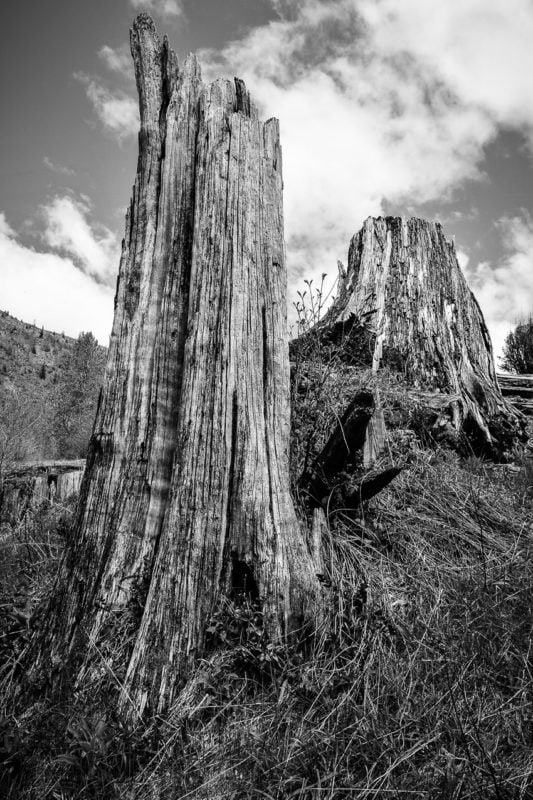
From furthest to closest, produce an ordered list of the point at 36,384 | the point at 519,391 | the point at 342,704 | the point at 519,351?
the point at 36,384, the point at 519,351, the point at 519,391, the point at 342,704

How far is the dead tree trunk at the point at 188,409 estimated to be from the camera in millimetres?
1914

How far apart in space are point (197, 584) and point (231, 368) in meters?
1.01

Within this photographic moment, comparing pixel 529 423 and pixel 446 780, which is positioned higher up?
pixel 529 423

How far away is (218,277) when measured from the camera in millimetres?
2314

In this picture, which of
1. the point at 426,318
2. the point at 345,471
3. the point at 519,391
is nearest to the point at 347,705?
the point at 345,471

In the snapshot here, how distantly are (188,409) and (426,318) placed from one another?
15.1ft

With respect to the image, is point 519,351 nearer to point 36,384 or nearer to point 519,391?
point 519,391

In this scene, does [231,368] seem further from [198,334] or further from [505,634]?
[505,634]

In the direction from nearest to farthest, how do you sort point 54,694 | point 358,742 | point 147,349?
point 358,742
point 54,694
point 147,349

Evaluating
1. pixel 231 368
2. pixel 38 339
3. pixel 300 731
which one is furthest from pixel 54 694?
pixel 38 339

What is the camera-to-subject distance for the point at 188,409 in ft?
7.09

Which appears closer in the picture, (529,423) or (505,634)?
(505,634)

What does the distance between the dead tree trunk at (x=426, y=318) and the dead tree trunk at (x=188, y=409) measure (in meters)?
2.66

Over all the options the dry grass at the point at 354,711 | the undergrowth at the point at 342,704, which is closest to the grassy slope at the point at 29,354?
the undergrowth at the point at 342,704
